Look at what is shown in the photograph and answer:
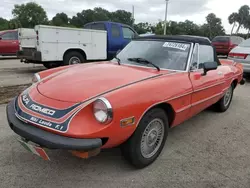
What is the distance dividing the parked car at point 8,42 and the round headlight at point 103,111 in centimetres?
1207

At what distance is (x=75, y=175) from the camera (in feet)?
7.98

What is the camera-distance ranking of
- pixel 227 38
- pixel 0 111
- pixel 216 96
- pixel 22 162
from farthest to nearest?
pixel 227 38 < pixel 0 111 < pixel 216 96 < pixel 22 162

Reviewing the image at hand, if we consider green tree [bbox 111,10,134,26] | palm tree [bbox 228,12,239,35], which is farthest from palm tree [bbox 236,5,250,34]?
green tree [bbox 111,10,134,26]

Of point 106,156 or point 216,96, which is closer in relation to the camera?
point 106,156

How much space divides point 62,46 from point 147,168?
611cm

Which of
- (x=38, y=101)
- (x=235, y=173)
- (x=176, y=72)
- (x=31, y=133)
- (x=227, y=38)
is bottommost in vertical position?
(x=235, y=173)

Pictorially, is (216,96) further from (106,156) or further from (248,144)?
(106,156)

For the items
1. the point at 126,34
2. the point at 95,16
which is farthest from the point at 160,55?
the point at 95,16

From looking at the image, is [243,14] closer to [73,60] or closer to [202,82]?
[73,60]

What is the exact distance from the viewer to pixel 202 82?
10.8 ft

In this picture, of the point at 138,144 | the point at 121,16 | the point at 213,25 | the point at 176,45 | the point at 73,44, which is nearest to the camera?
the point at 138,144

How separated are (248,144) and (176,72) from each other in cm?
156

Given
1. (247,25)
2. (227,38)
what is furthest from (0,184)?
(247,25)

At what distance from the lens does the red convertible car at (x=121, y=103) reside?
204 cm
